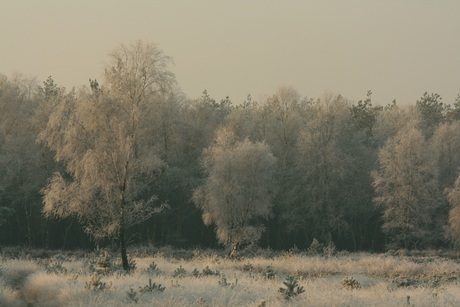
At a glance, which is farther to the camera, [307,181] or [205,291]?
[307,181]

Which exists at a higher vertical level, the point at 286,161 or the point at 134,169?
the point at 286,161

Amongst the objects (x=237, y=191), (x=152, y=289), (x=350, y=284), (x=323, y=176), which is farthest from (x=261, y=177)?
(x=152, y=289)

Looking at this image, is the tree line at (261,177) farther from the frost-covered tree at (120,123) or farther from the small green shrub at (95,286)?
the small green shrub at (95,286)

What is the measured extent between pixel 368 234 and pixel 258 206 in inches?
876

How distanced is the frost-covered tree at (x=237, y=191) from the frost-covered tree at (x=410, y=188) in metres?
12.4

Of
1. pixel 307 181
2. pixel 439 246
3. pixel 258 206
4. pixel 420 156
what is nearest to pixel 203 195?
pixel 258 206

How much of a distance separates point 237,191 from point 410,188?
18061 mm

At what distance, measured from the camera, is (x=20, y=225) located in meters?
52.6

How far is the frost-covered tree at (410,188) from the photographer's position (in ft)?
173

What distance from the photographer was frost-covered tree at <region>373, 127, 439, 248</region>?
52.8m

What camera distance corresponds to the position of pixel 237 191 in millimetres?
46812

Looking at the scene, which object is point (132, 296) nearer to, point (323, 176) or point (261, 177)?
point (261, 177)

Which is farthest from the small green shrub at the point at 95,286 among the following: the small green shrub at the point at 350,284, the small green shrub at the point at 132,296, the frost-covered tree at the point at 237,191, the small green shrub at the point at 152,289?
the frost-covered tree at the point at 237,191

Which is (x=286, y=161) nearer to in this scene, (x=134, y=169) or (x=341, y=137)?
(x=341, y=137)
